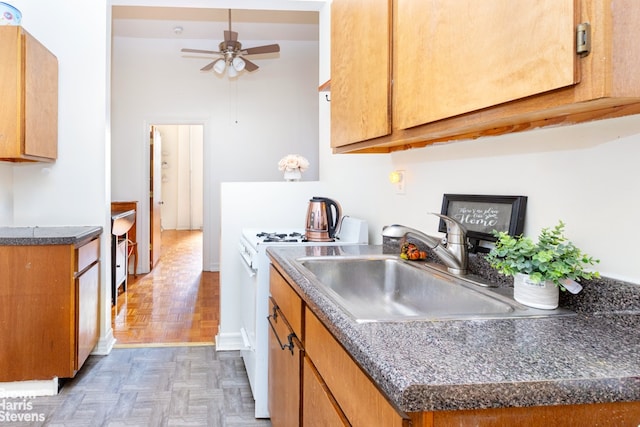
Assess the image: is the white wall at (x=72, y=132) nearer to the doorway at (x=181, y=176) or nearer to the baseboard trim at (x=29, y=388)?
the baseboard trim at (x=29, y=388)

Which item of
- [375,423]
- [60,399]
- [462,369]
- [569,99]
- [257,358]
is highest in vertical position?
[569,99]

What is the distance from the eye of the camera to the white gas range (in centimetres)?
209


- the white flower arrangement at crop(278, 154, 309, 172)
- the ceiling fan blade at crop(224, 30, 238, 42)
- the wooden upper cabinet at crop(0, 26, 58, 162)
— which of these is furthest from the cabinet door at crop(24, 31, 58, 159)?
the ceiling fan blade at crop(224, 30, 238, 42)

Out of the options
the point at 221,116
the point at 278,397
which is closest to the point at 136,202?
the point at 221,116

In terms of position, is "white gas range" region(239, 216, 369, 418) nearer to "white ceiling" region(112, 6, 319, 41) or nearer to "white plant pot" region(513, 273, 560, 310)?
"white plant pot" region(513, 273, 560, 310)

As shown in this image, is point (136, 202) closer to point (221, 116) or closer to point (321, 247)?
point (221, 116)

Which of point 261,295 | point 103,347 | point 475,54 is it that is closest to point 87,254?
Result: point 103,347

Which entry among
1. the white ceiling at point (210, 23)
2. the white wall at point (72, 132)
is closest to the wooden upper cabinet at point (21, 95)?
the white wall at point (72, 132)

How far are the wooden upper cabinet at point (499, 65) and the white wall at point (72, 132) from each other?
2023 millimetres

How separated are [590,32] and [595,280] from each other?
54 centimetres

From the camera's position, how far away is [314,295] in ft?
3.70

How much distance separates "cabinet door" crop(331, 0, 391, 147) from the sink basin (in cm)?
49

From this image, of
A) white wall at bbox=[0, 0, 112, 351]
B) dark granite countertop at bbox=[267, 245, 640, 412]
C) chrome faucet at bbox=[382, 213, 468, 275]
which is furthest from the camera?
white wall at bbox=[0, 0, 112, 351]

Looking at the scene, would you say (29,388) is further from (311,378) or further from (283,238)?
(311,378)
